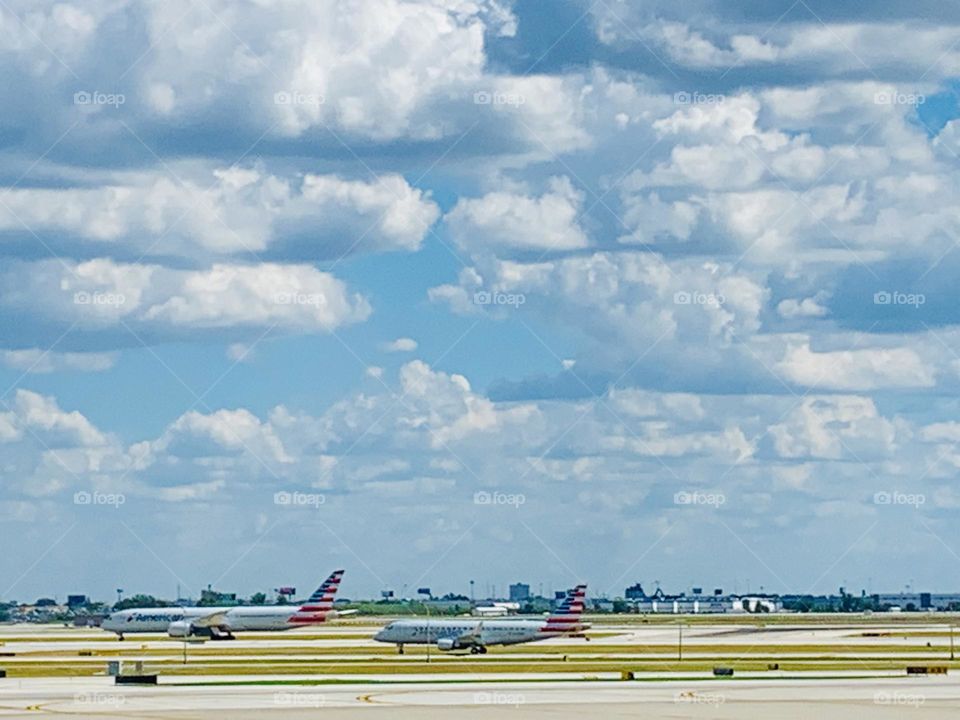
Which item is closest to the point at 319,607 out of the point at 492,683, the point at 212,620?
the point at 212,620

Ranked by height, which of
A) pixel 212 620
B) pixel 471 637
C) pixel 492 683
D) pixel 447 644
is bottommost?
pixel 492 683

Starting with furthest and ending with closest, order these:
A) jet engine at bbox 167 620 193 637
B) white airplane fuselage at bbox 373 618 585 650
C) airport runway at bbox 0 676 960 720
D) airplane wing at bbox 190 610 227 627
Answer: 1. airplane wing at bbox 190 610 227 627
2. jet engine at bbox 167 620 193 637
3. white airplane fuselage at bbox 373 618 585 650
4. airport runway at bbox 0 676 960 720

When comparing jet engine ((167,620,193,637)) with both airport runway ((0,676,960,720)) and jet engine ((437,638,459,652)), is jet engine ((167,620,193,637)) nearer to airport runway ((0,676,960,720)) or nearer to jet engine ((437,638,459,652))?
jet engine ((437,638,459,652))

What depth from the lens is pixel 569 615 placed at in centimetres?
16050

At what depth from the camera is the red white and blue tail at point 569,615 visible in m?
157

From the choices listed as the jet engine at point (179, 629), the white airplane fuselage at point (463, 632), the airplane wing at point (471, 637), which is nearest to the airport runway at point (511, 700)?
the airplane wing at point (471, 637)

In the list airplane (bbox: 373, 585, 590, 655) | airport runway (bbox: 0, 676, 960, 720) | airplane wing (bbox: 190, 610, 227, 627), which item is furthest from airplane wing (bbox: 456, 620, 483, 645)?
airplane wing (bbox: 190, 610, 227, 627)

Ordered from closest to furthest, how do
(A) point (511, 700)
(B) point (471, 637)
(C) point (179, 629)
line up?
(A) point (511, 700) < (B) point (471, 637) < (C) point (179, 629)

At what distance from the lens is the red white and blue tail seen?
515ft

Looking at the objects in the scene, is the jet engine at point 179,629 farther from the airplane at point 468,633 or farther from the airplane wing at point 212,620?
the airplane at point 468,633

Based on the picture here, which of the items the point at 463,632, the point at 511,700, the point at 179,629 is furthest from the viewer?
the point at 179,629

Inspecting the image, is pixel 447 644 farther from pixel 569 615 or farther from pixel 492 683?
pixel 492 683

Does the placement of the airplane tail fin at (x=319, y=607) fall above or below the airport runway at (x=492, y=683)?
above

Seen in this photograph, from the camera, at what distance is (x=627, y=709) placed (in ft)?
232
